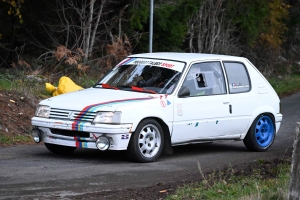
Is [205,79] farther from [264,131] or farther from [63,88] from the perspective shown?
[63,88]

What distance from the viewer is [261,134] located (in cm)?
1208

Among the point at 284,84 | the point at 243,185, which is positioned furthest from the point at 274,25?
the point at 243,185

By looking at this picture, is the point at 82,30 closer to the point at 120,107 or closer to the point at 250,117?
the point at 250,117

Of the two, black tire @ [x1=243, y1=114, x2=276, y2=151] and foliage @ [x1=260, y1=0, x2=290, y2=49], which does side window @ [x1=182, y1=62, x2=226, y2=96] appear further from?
foliage @ [x1=260, y1=0, x2=290, y2=49]

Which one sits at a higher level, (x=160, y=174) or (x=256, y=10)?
(x=256, y=10)

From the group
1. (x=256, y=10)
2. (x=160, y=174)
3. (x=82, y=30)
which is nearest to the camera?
(x=160, y=174)

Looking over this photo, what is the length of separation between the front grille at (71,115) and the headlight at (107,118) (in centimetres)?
6

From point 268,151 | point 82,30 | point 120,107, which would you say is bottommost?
point 268,151

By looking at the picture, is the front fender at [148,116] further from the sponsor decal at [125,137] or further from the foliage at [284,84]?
the foliage at [284,84]

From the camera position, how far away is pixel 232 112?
37.5 ft

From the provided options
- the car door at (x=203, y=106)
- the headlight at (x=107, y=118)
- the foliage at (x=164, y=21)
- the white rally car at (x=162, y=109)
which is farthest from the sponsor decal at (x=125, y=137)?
the foliage at (x=164, y=21)

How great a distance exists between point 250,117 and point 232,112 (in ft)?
1.49

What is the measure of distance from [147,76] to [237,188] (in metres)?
3.62

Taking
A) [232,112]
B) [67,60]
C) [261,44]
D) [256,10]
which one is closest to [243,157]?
[232,112]
